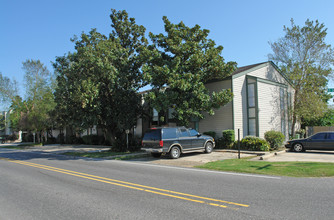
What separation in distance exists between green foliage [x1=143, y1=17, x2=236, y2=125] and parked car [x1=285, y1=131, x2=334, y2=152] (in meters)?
5.63

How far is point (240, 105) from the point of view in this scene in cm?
1978

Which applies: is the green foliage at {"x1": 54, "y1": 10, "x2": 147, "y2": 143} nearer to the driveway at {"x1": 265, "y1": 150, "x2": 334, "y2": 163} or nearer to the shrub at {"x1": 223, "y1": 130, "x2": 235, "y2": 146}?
the shrub at {"x1": 223, "y1": 130, "x2": 235, "y2": 146}

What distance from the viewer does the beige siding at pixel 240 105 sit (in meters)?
19.3

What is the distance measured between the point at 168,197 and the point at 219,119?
1444 cm

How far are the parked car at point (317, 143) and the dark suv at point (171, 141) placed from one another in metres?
6.67

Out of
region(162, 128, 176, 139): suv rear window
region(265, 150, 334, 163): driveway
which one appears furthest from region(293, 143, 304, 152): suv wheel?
region(162, 128, 176, 139): suv rear window

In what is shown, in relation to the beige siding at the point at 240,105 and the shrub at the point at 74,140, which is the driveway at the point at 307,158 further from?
the shrub at the point at 74,140

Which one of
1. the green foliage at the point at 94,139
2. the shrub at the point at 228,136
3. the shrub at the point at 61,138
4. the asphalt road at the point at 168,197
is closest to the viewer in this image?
the asphalt road at the point at 168,197

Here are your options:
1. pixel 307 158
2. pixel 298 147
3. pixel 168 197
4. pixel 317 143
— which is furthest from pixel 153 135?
pixel 317 143

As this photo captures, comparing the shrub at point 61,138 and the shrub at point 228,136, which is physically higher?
the shrub at point 228,136

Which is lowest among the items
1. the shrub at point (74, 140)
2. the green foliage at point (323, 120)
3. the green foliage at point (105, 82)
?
the shrub at point (74, 140)

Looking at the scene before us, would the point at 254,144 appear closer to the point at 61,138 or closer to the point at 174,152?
the point at 174,152

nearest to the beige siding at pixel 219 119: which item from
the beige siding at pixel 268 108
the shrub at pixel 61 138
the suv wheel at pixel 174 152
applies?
the beige siding at pixel 268 108

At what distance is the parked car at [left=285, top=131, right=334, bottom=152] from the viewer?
1574cm
